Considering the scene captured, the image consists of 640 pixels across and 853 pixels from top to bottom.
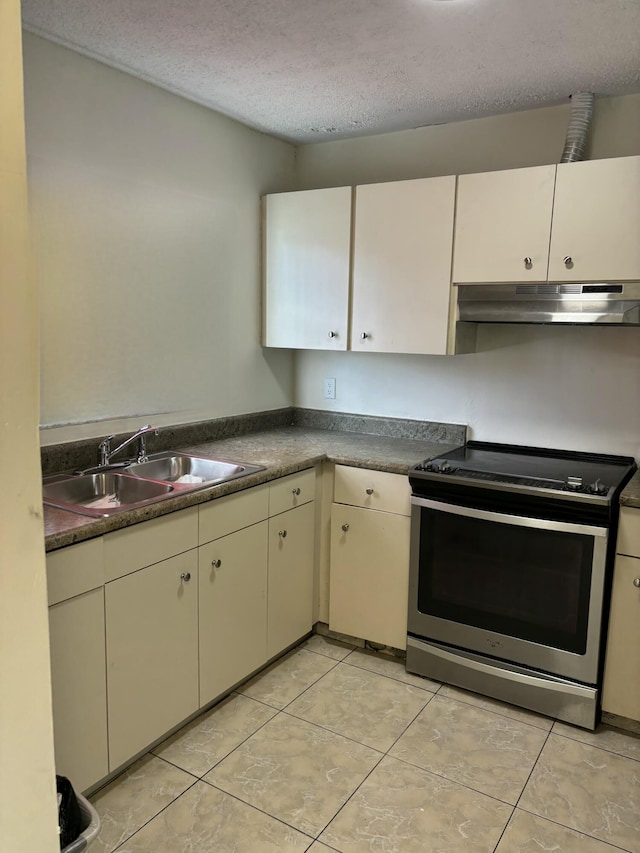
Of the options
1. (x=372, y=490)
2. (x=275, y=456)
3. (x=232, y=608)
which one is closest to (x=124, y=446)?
(x=275, y=456)

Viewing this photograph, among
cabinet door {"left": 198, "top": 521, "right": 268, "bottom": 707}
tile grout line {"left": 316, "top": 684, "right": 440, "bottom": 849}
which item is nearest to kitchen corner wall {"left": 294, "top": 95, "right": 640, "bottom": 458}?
cabinet door {"left": 198, "top": 521, "right": 268, "bottom": 707}

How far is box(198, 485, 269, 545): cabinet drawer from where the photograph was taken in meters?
2.22

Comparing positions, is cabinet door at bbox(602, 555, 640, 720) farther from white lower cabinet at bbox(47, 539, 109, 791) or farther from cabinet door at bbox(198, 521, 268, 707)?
white lower cabinet at bbox(47, 539, 109, 791)

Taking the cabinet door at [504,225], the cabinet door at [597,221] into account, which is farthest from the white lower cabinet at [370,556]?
the cabinet door at [597,221]

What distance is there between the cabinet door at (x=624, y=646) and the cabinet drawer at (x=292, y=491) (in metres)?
1.24

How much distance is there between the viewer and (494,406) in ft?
9.80

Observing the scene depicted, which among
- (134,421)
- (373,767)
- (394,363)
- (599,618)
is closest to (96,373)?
(134,421)

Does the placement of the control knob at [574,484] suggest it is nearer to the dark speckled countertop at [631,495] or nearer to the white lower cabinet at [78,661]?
the dark speckled countertop at [631,495]

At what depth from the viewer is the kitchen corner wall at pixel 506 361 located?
2.68 metres

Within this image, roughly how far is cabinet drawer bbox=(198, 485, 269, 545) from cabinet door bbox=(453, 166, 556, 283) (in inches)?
48.5

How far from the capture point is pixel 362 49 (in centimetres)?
215

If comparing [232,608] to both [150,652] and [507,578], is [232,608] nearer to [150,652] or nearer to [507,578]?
[150,652]

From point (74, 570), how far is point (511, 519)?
153 centimetres

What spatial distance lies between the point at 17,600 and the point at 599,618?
78.9 inches
